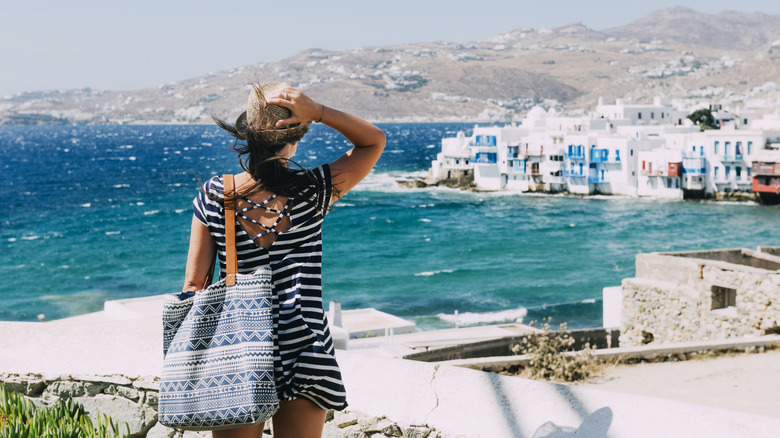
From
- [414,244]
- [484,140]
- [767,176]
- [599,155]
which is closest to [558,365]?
[414,244]

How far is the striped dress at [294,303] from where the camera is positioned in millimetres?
2137

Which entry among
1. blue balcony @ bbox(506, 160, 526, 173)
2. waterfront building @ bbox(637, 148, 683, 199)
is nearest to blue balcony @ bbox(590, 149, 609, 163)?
waterfront building @ bbox(637, 148, 683, 199)

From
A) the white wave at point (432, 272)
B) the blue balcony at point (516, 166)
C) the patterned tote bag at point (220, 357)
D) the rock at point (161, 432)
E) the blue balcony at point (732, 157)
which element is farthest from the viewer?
the blue balcony at point (516, 166)

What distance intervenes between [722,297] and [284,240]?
13.7 m

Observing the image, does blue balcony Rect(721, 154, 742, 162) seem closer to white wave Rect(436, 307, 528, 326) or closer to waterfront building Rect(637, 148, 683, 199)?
waterfront building Rect(637, 148, 683, 199)

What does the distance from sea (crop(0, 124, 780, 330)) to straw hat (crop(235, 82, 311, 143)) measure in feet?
82.8

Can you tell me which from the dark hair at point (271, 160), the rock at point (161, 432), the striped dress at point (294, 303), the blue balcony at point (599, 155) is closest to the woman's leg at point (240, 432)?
the striped dress at point (294, 303)

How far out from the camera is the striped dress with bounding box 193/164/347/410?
2137mm

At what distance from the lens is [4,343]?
3.74 metres

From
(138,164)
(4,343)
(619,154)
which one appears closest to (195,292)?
(4,343)

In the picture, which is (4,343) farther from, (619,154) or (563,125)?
(563,125)

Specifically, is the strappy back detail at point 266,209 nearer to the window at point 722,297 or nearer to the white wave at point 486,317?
the window at point 722,297

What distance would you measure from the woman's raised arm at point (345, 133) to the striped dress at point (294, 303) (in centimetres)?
17

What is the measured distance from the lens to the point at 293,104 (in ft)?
6.95
